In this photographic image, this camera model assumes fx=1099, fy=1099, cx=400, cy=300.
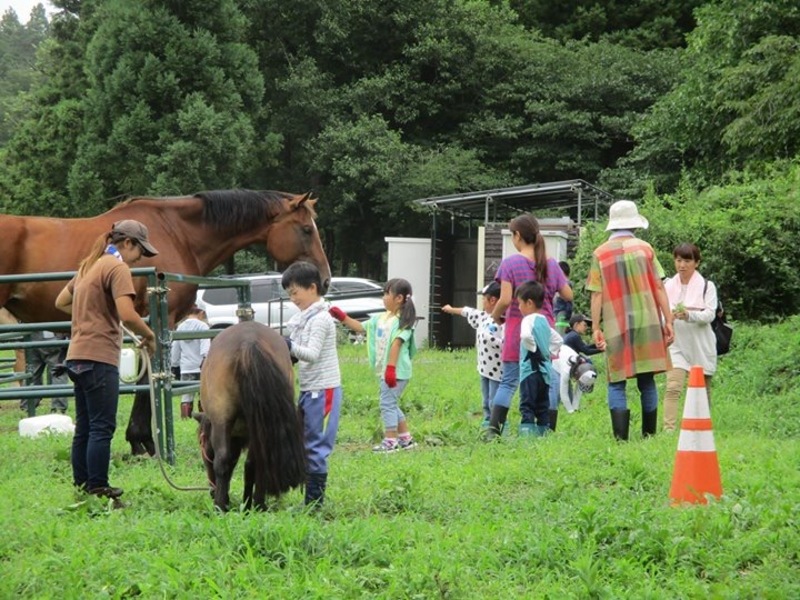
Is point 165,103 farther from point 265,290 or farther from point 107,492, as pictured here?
point 107,492

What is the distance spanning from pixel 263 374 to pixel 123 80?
84.3 feet

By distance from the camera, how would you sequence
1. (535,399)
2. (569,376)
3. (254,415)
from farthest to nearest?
(569,376) → (535,399) → (254,415)

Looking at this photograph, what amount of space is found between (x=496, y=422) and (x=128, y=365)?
2.96 meters

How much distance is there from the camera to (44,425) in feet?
35.3

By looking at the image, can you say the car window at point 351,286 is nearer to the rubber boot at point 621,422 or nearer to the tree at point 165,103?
the tree at point 165,103

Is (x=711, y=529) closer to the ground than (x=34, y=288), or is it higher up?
closer to the ground

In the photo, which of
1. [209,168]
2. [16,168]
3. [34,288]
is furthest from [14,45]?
[34,288]

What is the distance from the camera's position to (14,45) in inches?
3836

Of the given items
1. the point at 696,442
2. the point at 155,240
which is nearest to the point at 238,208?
the point at 155,240

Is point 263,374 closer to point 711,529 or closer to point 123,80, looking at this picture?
point 711,529

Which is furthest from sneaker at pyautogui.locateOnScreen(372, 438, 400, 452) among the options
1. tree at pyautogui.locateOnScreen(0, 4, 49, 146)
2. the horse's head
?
tree at pyautogui.locateOnScreen(0, 4, 49, 146)

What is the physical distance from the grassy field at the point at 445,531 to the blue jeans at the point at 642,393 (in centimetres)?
29

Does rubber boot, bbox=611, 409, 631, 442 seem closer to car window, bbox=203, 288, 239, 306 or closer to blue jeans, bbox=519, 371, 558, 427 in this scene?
blue jeans, bbox=519, 371, 558, 427

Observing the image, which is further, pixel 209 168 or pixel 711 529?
pixel 209 168
